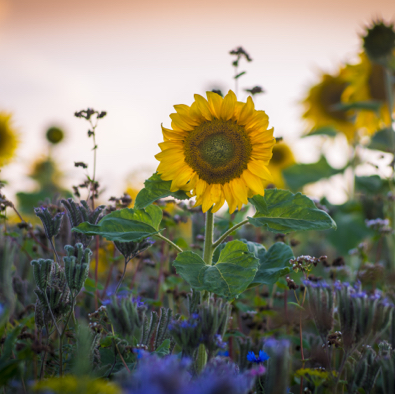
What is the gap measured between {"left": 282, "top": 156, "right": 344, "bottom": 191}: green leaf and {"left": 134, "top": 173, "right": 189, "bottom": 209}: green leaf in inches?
116

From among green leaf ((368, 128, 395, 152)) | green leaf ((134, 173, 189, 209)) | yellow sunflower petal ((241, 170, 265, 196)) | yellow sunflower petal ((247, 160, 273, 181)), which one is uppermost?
green leaf ((368, 128, 395, 152))

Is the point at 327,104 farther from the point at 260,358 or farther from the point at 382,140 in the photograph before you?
the point at 260,358

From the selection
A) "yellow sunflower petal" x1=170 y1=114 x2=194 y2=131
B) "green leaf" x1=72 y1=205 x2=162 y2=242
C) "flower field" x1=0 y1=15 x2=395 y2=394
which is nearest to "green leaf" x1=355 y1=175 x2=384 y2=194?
"flower field" x1=0 y1=15 x2=395 y2=394

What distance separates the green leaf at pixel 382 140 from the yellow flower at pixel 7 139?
15.3 feet

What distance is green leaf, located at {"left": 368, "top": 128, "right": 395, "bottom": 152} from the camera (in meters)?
3.88

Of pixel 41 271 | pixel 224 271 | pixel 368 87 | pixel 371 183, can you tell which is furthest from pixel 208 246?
pixel 368 87

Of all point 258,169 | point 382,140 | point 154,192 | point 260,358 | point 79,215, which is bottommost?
point 260,358

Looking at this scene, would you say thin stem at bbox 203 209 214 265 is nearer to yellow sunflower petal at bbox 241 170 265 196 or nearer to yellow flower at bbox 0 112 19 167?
yellow sunflower petal at bbox 241 170 265 196

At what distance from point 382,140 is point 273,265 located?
299 cm

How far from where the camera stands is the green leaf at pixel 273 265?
1.53 meters

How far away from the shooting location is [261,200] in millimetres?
1608

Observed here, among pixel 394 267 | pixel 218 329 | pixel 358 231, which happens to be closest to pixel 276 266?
pixel 218 329

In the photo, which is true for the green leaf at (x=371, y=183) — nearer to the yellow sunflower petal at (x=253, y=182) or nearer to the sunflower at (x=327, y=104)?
the sunflower at (x=327, y=104)

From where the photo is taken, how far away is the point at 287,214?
1.57 meters
